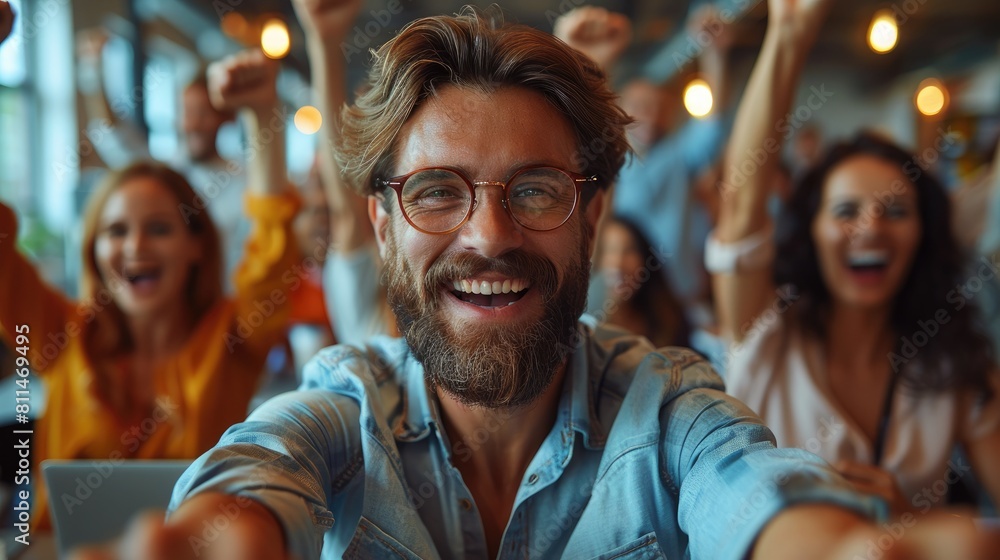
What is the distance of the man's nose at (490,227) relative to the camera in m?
1.02

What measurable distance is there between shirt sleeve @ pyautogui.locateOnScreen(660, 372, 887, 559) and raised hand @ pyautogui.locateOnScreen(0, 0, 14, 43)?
3.75 feet

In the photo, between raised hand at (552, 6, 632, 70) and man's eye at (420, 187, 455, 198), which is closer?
man's eye at (420, 187, 455, 198)

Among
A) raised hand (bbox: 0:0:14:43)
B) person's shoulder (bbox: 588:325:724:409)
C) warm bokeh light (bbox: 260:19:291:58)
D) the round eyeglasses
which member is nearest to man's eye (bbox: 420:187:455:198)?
the round eyeglasses

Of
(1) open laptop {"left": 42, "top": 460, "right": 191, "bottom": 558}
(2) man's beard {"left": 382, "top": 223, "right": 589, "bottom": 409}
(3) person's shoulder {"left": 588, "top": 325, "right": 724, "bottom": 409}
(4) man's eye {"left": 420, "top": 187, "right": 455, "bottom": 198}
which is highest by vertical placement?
(4) man's eye {"left": 420, "top": 187, "right": 455, "bottom": 198}

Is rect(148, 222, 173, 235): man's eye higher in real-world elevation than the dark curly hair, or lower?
higher

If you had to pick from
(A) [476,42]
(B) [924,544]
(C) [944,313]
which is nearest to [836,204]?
(C) [944,313]

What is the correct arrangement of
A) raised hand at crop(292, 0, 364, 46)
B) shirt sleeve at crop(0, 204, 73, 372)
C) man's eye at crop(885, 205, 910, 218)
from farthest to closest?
man's eye at crop(885, 205, 910, 218) < raised hand at crop(292, 0, 364, 46) < shirt sleeve at crop(0, 204, 73, 372)

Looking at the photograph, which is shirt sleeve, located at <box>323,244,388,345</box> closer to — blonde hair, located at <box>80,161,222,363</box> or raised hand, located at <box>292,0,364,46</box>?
blonde hair, located at <box>80,161,222,363</box>

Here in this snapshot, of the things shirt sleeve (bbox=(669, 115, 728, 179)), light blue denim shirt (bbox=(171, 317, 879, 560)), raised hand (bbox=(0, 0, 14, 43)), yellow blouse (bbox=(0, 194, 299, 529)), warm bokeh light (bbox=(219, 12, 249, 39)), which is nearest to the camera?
light blue denim shirt (bbox=(171, 317, 879, 560))

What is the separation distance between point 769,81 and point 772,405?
31.0 inches

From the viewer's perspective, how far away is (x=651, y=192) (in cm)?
371

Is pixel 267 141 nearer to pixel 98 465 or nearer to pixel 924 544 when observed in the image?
pixel 98 465

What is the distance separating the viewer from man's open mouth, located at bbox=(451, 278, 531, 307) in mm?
1052

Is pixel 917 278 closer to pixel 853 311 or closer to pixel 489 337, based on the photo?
pixel 853 311
